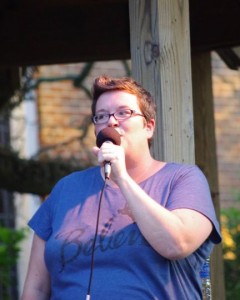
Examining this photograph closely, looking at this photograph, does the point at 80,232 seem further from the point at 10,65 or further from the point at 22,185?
the point at 22,185

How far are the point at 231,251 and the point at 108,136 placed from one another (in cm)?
519

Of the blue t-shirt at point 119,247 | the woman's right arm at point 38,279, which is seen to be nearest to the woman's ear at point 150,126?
the blue t-shirt at point 119,247

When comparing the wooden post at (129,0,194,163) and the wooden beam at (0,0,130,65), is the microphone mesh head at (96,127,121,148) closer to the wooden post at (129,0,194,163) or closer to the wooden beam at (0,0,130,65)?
the wooden post at (129,0,194,163)

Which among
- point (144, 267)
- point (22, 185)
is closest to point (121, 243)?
point (144, 267)

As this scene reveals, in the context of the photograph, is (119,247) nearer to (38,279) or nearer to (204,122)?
(38,279)

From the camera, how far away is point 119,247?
408cm

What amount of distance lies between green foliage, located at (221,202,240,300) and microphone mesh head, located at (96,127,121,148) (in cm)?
434

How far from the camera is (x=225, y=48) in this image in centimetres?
651

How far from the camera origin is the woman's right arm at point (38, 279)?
4441 millimetres

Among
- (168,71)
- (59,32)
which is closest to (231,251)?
(59,32)

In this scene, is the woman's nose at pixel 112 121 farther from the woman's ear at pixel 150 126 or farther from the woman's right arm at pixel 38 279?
the woman's right arm at pixel 38 279

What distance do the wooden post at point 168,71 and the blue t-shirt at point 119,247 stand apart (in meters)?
0.34

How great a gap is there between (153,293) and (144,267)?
0.10 m

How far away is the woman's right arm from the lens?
444 centimetres
